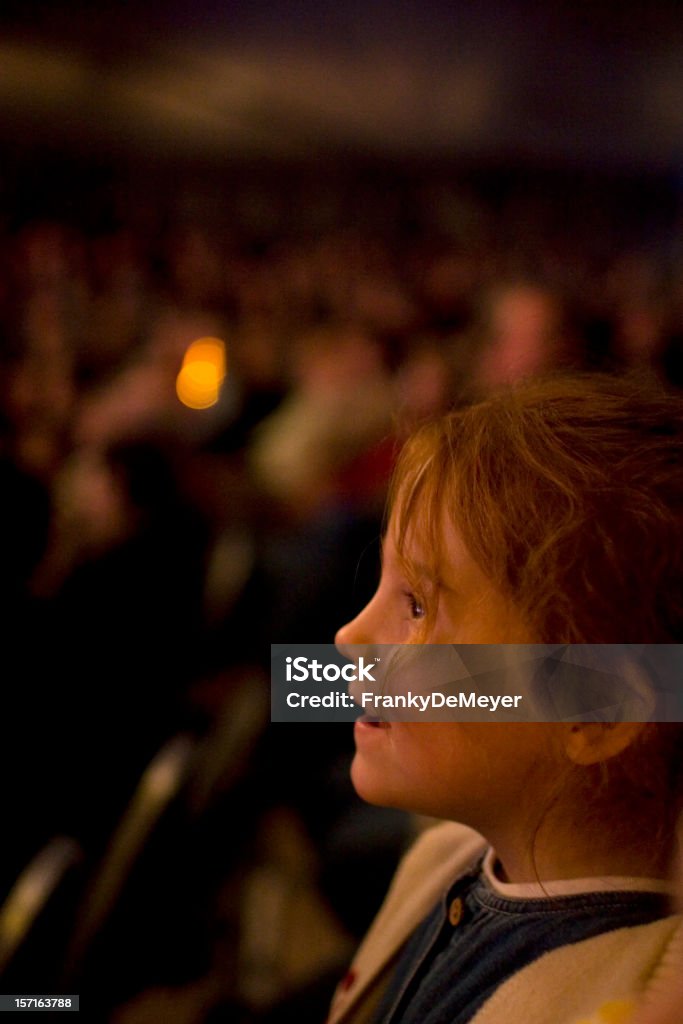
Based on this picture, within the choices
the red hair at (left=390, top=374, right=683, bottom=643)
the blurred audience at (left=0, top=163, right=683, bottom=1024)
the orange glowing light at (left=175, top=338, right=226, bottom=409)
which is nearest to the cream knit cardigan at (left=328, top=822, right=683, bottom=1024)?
the red hair at (left=390, top=374, right=683, bottom=643)

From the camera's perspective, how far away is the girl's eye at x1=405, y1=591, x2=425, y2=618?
438mm

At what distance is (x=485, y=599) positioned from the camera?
40 cm

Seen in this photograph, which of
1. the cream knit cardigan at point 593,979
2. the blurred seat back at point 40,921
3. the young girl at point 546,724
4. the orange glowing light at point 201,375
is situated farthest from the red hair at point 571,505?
the orange glowing light at point 201,375

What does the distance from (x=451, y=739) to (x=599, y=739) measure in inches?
3.1

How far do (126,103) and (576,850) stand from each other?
2186mm

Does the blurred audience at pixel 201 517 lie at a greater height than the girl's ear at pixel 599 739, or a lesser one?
greater

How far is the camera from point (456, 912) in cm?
48

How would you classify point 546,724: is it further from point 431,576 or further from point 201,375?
point 201,375

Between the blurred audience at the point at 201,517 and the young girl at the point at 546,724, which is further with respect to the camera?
the blurred audience at the point at 201,517

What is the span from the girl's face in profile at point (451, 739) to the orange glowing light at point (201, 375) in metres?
1.04

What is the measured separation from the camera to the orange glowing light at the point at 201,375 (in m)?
1.46

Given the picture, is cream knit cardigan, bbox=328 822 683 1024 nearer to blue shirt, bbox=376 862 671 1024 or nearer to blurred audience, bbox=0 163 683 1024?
blue shirt, bbox=376 862 671 1024

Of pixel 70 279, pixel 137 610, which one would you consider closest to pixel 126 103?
pixel 70 279

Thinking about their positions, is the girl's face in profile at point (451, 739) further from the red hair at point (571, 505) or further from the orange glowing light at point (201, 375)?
the orange glowing light at point (201, 375)
